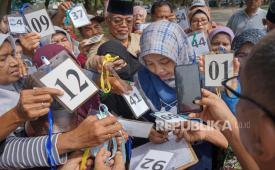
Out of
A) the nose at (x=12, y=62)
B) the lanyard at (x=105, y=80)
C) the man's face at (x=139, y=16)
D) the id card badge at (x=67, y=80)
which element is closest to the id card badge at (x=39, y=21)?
the nose at (x=12, y=62)

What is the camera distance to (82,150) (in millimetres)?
1936

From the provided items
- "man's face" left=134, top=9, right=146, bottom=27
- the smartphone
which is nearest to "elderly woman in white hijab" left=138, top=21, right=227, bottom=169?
the smartphone

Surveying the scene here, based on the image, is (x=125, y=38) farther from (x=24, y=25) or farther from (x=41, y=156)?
(x=41, y=156)

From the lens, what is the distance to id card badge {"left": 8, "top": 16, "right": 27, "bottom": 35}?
408 centimetres

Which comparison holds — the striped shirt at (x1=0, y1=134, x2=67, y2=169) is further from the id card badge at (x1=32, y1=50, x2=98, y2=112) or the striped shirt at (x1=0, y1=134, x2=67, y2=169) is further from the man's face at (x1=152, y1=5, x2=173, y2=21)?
the man's face at (x1=152, y1=5, x2=173, y2=21)

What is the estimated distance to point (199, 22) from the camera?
4895 mm

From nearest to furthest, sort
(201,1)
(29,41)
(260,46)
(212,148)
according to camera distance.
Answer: (260,46), (212,148), (29,41), (201,1)

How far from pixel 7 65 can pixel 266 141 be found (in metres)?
1.86

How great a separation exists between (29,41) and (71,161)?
82.7 inches

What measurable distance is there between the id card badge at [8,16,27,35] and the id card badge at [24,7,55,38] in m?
0.17

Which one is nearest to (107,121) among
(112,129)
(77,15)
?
(112,129)

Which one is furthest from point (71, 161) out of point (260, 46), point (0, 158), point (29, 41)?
point (29, 41)

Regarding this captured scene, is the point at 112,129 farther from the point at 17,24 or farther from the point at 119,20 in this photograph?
the point at 17,24

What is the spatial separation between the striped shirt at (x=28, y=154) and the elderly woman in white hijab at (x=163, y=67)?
634mm
